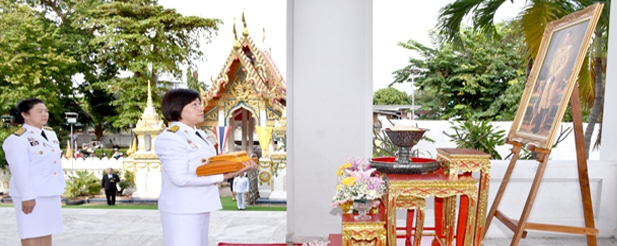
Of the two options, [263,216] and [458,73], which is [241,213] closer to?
[263,216]

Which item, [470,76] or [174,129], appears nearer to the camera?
[174,129]

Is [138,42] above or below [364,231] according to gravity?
above

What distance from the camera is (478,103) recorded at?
46.4ft

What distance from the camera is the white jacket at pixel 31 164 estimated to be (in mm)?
2406

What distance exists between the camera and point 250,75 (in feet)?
38.7

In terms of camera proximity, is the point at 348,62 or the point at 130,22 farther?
the point at 130,22

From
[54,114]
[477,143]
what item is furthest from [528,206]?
[54,114]

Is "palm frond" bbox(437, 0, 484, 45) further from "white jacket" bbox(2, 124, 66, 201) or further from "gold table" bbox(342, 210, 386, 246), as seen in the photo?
"white jacket" bbox(2, 124, 66, 201)

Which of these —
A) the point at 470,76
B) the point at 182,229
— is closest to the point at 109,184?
the point at 182,229

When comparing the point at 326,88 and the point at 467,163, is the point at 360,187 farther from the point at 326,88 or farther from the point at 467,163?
the point at 326,88

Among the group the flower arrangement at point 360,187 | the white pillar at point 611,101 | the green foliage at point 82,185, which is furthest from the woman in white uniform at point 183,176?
the green foliage at point 82,185

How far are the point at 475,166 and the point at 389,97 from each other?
947 inches

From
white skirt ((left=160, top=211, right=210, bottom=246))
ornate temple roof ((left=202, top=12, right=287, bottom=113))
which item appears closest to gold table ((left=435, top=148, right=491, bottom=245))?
white skirt ((left=160, top=211, right=210, bottom=246))

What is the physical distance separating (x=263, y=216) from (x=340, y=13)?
241 centimetres
